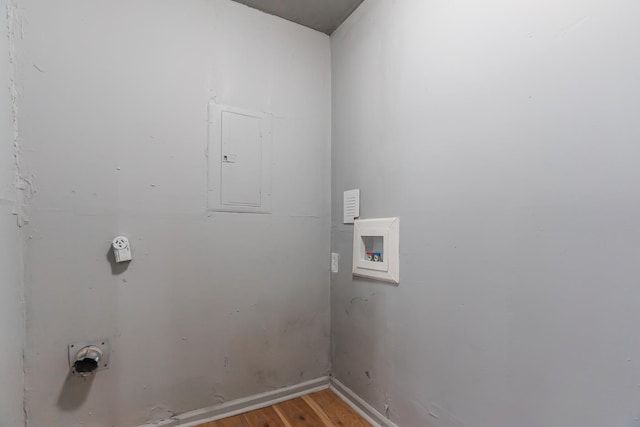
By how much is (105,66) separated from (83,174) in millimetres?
508

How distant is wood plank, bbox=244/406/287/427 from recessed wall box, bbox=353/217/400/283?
2.85ft

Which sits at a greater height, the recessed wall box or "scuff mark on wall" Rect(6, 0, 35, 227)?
"scuff mark on wall" Rect(6, 0, 35, 227)

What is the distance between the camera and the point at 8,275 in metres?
1.16

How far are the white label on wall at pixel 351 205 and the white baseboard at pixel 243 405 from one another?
1.03 m

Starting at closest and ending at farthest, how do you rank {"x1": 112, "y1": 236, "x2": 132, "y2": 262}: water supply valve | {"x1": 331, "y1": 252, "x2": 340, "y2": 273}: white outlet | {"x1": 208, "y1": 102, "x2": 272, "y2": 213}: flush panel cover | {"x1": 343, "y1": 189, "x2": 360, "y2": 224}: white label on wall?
{"x1": 112, "y1": 236, "x2": 132, "y2": 262}: water supply valve, {"x1": 208, "y1": 102, "x2": 272, "y2": 213}: flush panel cover, {"x1": 343, "y1": 189, "x2": 360, "y2": 224}: white label on wall, {"x1": 331, "y1": 252, "x2": 340, "y2": 273}: white outlet

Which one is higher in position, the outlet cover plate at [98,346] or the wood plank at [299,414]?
the outlet cover plate at [98,346]

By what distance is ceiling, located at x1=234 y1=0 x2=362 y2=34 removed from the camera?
70.0 inches

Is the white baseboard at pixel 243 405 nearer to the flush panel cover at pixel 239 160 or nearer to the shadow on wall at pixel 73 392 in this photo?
the shadow on wall at pixel 73 392

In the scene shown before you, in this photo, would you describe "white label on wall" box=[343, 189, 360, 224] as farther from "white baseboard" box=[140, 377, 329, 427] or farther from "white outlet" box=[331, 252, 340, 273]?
"white baseboard" box=[140, 377, 329, 427]

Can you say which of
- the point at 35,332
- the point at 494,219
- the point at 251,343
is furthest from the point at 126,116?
the point at 494,219

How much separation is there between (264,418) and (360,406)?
518 mm

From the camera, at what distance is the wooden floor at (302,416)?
5.27 ft

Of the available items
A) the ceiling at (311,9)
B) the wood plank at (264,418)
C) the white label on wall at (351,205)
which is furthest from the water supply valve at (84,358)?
the ceiling at (311,9)

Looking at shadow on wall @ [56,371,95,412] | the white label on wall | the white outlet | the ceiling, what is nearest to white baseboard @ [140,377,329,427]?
shadow on wall @ [56,371,95,412]
